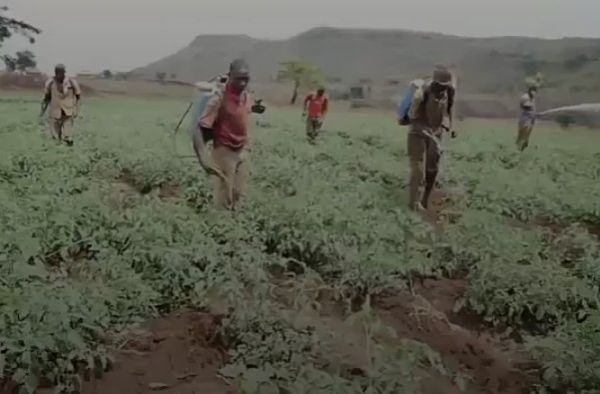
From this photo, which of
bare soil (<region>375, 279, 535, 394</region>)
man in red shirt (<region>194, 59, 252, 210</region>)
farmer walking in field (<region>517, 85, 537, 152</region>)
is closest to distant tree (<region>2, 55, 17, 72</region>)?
man in red shirt (<region>194, 59, 252, 210</region>)

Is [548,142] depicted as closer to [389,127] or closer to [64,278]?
[389,127]

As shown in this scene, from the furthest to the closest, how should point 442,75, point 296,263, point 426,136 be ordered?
1. point 426,136
2. point 442,75
3. point 296,263

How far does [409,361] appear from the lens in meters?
1.98

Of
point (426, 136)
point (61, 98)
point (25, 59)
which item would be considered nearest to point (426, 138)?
point (426, 136)

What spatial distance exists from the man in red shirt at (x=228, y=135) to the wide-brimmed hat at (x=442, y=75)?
54 cm

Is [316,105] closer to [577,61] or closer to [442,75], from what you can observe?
[442,75]

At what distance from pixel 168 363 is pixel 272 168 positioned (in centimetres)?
81

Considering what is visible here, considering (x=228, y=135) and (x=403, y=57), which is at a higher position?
(x=403, y=57)

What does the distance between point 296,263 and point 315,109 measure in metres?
0.43

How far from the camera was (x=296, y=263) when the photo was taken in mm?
2564

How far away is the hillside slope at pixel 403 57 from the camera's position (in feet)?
8.02

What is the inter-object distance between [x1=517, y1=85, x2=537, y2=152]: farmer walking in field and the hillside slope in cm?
4

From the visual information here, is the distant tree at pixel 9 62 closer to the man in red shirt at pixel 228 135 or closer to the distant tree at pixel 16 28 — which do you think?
the distant tree at pixel 16 28

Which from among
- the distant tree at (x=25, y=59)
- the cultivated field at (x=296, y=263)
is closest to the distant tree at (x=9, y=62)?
the distant tree at (x=25, y=59)
